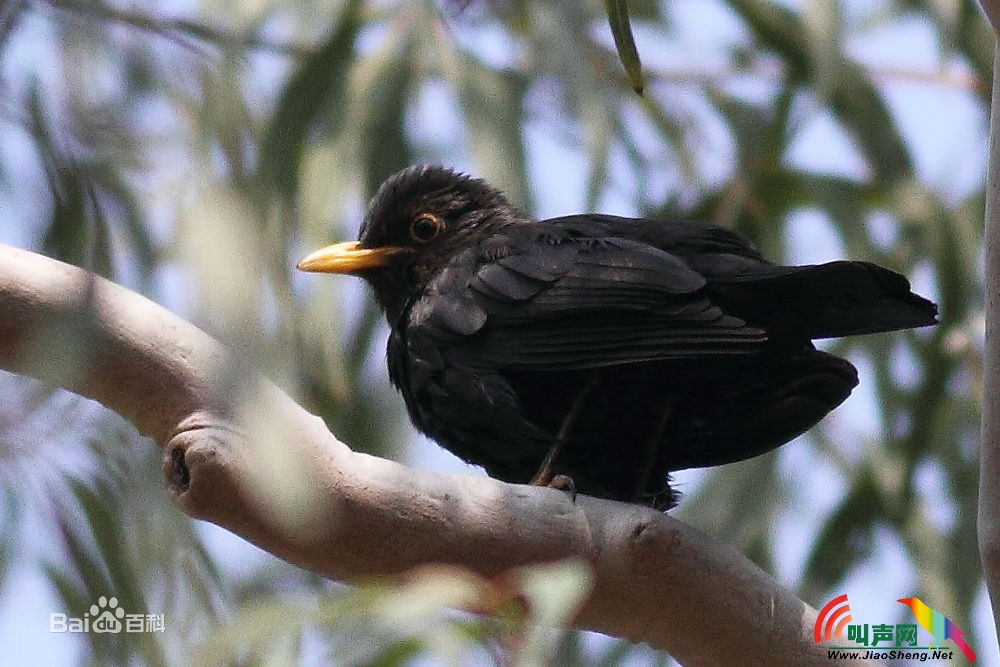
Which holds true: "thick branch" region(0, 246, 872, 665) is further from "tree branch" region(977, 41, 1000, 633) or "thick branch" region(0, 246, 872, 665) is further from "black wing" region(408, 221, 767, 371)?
"black wing" region(408, 221, 767, 371)

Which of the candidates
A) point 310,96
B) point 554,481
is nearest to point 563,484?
point 554,481

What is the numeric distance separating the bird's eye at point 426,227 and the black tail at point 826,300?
1079 mm

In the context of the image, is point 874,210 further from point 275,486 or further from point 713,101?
point 275,486

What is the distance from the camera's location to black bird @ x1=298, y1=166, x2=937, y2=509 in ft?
10.2

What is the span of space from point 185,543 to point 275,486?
0.99 metres

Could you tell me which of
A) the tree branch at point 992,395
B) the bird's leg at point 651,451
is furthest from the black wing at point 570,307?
the tree branch at point 992,395

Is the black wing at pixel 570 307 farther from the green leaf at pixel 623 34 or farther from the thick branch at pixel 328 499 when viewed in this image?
the green leaf at pixel 623 34

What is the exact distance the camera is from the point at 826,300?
3086 mm

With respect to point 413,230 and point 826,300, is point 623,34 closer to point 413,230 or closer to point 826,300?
point 826,300

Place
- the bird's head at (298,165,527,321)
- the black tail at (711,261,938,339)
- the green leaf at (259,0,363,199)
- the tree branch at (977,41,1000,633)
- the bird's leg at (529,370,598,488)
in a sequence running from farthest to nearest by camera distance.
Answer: the green leaf at (259,0,363,199)
the bird's head at (298,165,527,321)
the bird's leg at (529,370,598,488)
the black tail at (711,261,938,339)
the tree branch at (977,41,1000,633)

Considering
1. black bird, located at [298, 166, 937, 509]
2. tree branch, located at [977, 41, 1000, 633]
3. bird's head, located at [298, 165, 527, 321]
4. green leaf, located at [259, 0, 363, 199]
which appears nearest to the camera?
tree branch, located at [977, 41, 1000, 633]

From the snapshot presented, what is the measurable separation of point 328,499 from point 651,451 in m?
1.25

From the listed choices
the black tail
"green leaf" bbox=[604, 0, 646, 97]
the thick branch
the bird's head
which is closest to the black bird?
the black tail

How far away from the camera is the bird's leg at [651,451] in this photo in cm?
332
